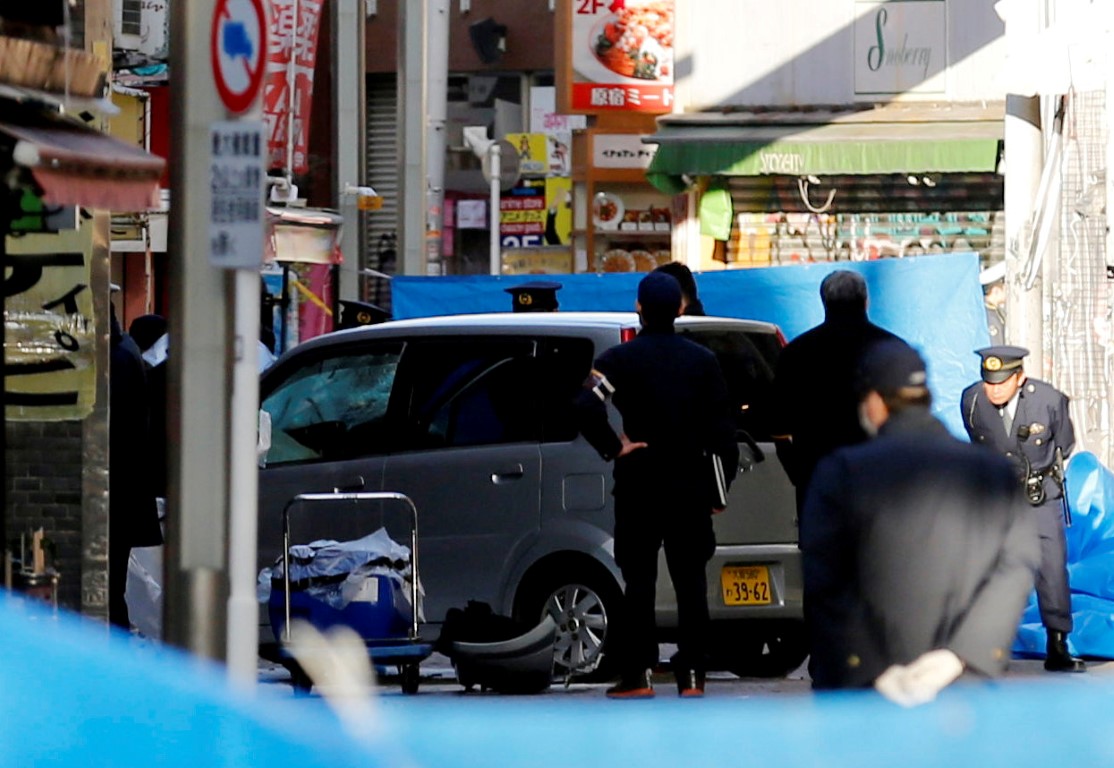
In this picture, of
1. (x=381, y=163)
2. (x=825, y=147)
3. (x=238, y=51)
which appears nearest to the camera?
(x=238, y=51)

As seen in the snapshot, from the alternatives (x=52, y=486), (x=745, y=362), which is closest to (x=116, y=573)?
(x=52, y=486)

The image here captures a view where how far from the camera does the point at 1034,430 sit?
11609 mm

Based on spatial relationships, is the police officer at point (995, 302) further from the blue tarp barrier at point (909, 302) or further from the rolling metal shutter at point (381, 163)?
the rolling metal shutter at point (381, 163)

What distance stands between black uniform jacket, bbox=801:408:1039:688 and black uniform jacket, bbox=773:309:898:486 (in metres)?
3.86


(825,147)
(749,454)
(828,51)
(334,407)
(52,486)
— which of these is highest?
(828,51)

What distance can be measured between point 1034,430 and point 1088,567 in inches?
48.4

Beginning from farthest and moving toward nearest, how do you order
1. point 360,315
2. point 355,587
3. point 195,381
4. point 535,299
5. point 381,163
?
point 381,163 → point 360,315 → point 535,299 → point 355,587 → point 195,381

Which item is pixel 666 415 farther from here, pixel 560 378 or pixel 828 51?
pixel 828 51

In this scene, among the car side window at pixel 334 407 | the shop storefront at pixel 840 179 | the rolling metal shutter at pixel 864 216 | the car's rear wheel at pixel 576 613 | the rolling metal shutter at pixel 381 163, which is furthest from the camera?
the rolling metal shutter at pixel 381 163

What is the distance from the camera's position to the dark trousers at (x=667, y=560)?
987 centimetres

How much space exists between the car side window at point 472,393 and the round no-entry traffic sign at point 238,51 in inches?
116

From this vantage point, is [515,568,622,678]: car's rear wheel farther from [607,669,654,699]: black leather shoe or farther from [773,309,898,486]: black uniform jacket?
[773,309,898,486]: black uniform jacket

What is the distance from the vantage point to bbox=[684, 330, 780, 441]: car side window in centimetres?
1095

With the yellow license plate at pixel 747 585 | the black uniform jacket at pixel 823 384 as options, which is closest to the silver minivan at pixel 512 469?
the yellow license plate at pixel 747 585
